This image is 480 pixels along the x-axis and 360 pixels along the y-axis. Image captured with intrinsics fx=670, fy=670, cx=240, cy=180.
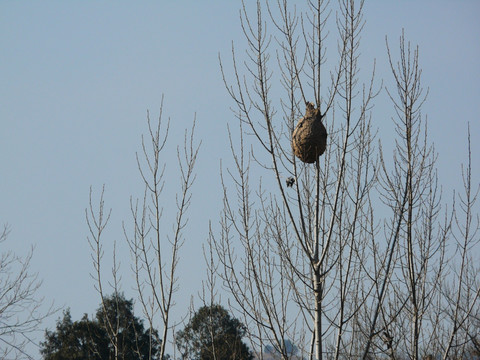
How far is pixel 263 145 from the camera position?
5375mm

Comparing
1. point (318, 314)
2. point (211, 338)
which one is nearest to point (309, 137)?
point (318, 314)

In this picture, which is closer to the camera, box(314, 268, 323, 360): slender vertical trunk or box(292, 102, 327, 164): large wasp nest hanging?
box(314, 268, 323, 360): slender vertical trunk

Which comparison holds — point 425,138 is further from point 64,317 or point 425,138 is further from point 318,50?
point 64,317

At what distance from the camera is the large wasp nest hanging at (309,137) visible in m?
5.37

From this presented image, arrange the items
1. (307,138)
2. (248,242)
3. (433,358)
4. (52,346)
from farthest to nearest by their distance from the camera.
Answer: (52,346)
(433,358)
(248,242)
(307,138)

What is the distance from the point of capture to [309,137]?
536 centimetres

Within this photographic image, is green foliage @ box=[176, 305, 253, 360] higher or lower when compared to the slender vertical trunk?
higher

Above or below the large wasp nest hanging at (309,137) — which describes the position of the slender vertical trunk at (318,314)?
below

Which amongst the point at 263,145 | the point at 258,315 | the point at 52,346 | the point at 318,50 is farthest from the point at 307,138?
the point at 52,346

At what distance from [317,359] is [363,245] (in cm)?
223

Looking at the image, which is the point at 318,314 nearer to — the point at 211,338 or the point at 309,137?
the point at 309,137

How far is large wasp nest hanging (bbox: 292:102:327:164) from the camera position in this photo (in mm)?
5367

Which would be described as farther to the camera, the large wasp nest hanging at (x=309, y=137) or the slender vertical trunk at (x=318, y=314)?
the large wasp nest hanging at (x=309, y=137)

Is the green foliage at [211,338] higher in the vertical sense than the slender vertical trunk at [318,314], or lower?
higher
